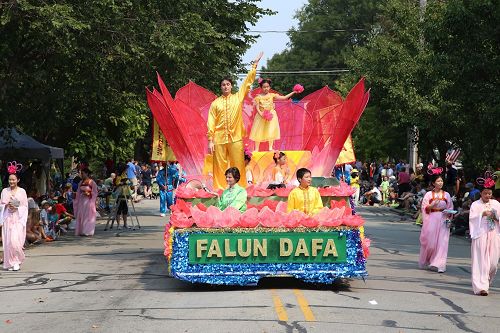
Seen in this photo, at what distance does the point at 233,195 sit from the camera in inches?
569

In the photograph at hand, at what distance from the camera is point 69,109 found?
2742 centimetres

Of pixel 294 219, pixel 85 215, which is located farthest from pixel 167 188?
pixel 294 219

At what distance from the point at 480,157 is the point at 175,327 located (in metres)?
18.2

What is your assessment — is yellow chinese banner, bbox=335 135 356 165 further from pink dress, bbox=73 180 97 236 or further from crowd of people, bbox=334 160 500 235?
pink dress, bbox=73 180 97 236

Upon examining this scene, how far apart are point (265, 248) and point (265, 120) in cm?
490

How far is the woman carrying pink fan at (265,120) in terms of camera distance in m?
18.0

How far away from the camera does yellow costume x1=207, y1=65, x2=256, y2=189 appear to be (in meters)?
16.1

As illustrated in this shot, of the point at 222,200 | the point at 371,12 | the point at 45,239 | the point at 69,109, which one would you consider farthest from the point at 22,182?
the point at 371,12

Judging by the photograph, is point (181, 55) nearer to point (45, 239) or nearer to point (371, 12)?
point (45, 239)

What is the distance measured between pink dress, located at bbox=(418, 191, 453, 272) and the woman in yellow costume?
10.0 ft

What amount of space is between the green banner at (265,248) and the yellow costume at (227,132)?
248 centimetres

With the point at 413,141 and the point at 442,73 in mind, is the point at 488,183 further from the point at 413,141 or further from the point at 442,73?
the point at 413,141

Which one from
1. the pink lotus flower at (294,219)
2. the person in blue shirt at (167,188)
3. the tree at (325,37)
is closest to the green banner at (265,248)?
the pink lotus flower at (294,219)

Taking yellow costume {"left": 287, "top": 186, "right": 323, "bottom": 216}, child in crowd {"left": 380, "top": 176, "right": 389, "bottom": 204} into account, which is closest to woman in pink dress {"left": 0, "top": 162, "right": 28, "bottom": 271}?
yellow costume {"left": 287, "top": 186, "right": 323, "bottom": 216}
